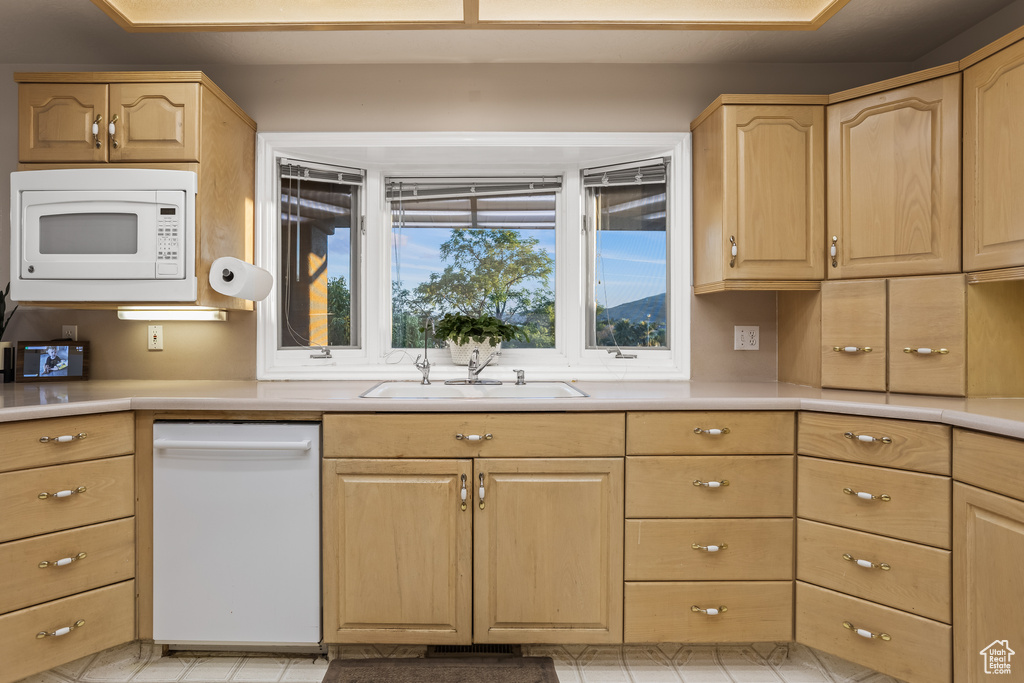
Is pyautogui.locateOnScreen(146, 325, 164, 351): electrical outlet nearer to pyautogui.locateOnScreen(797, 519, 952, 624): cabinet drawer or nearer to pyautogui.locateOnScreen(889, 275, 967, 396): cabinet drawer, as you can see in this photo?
pyautogui.locateOnScreen(797, 519, 952, 624): cabinet drawer

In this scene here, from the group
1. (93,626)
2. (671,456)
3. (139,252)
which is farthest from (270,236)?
(671,456)

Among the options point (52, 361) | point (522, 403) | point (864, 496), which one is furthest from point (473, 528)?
point (52, 361)

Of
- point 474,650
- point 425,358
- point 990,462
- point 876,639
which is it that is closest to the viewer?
point 990,462

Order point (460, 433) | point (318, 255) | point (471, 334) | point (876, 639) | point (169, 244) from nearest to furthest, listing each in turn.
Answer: point (876, 639) < point (460, 433) < point (169, 244) < point (471, 334) < point (318, 255)

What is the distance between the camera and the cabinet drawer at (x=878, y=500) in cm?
152

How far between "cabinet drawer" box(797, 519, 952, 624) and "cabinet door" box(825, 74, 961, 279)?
91cm

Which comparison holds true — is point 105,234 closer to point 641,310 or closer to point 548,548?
point 548,548

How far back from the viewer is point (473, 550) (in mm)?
1711

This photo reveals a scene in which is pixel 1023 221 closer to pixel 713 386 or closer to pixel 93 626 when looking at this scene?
pixel 713 386

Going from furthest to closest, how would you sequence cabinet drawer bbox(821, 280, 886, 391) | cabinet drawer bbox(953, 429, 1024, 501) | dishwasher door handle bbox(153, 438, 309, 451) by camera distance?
cabinet drawer bbox(821, 280, 886, 391)
dishwasher door handle bbox(153, 438, 309, 451)
cabinet drawer bbox(953, 429, 1024, 501)

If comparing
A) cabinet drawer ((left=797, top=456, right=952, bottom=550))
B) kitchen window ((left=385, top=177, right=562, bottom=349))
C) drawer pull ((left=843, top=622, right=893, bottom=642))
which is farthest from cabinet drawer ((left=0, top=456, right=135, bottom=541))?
drawer pull ((left=843, top=622, right=893, bottom=642))

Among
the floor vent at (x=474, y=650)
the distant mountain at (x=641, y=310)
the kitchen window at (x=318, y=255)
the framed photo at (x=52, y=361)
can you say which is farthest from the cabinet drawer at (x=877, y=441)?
the framed photo at (x=52, y=361)

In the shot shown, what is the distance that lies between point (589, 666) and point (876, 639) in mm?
875

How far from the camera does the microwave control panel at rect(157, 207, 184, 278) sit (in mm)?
1935
